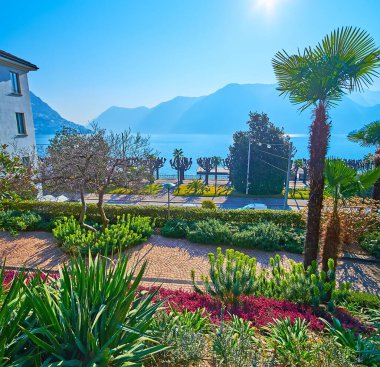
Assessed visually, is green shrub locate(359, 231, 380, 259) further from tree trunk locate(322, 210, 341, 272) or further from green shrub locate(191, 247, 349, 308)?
green shrub locate(191, 247, 349, 308)

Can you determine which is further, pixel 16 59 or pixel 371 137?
pixel 16 59

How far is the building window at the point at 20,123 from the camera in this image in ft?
62.6

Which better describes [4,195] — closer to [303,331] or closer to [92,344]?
[92,344]

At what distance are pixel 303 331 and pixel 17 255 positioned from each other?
31.4ft

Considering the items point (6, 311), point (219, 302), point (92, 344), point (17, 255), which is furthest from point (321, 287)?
point (17, 255)

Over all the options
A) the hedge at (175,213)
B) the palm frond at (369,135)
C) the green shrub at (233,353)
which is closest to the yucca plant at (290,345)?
the green shrub at (233,353)

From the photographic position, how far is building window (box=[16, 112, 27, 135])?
1909 centimetres

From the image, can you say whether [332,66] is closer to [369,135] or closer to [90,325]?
[90,325]

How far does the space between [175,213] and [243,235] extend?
389 cm

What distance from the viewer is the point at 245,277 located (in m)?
5.41

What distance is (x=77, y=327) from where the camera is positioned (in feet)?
8.35

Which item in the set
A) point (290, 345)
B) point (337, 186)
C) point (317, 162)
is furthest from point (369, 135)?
point (290, 345)

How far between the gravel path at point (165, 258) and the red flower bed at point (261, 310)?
5.88 feet

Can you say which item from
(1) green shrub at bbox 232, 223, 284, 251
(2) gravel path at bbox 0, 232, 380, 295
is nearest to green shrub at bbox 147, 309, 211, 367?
(2) gravel path at bbox 0, 232, 380, 295
